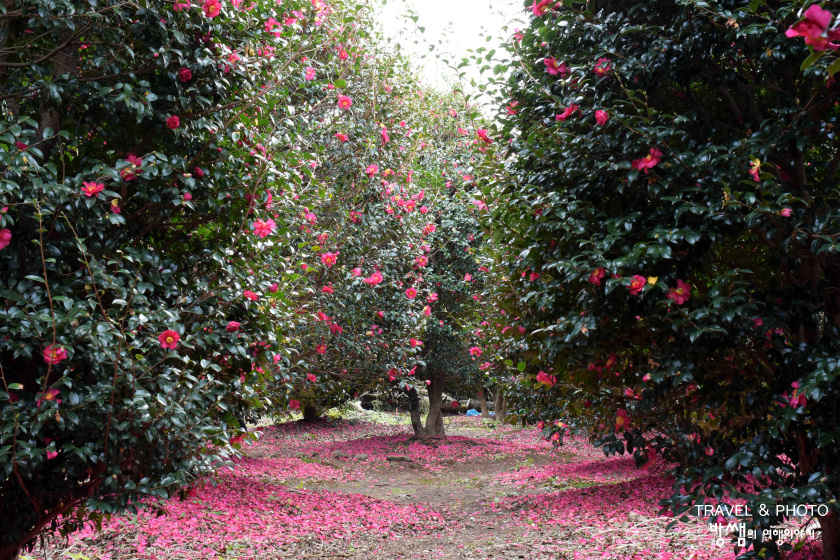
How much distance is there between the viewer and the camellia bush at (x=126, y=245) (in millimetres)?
3131

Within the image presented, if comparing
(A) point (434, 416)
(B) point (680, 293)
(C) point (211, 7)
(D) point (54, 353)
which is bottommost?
(A) point (434, 416)

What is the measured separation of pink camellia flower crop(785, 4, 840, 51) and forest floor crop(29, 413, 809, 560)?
3914 millimetres

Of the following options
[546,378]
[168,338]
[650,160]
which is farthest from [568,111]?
[168,338]

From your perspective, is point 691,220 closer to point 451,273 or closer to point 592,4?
point 592,4

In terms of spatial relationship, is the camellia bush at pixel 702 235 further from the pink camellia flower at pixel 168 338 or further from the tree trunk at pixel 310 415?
the tree trunk at pixel 310 415

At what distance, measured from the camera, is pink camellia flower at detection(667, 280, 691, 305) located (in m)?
3.65

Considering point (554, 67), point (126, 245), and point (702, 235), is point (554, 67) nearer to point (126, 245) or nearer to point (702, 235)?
point (702, 235)

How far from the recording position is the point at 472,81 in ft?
17.0

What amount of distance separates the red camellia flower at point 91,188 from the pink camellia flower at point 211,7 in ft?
4.24

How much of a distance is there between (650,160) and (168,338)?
10.5ft

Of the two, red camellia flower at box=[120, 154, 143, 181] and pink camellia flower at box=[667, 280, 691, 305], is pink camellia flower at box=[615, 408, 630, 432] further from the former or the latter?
red camellia flower at box=[120, 154, 143, 181]

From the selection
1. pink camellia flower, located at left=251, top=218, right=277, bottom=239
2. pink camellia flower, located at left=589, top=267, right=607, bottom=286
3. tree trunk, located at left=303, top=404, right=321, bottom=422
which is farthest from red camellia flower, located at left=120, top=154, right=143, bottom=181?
tree trunk, located at left=303, top=404, right=321, bottom=422

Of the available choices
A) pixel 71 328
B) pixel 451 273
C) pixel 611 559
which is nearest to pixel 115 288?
pixel 71 328

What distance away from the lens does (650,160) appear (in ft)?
12.5
